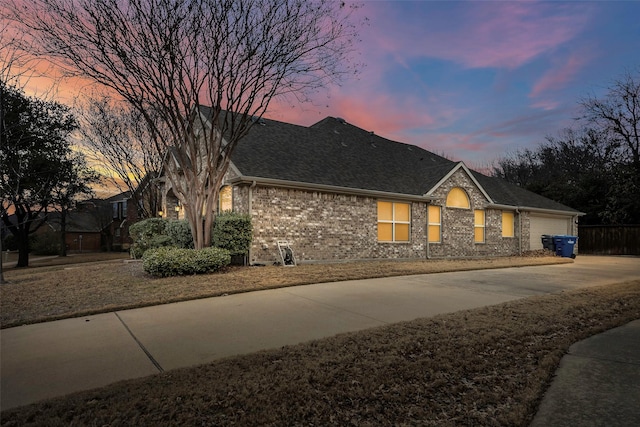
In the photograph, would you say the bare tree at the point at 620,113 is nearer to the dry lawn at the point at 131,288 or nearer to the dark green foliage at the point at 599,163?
the dark green foliage at the point at 599,163

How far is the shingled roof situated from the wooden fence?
381cm

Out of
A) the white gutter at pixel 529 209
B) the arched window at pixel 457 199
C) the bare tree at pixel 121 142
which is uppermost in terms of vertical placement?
the bare tree at pixel 121 142

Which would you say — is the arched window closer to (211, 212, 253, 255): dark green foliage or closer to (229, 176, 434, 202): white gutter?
(229, 176, 434, 202): white gutter

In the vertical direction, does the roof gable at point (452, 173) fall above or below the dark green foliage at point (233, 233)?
above

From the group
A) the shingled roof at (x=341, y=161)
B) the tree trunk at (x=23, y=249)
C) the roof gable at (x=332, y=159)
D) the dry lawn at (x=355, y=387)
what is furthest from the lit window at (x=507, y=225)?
the tree trunk at (x=23, y=249)

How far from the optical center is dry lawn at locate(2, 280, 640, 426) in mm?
2512

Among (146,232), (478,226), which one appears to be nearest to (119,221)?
(146,232)

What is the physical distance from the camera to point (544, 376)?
126 inches

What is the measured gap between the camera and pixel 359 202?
1384 centimetres

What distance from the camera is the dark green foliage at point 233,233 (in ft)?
35.6

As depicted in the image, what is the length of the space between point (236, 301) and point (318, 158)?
9.24 meters

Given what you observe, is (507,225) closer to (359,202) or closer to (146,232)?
(359,202)

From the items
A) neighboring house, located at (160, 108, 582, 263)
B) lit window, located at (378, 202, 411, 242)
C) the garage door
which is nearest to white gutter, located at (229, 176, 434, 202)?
neighboring house, located at (160, 108, 582, 263)

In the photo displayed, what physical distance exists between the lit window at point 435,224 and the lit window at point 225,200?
8.97 meters
